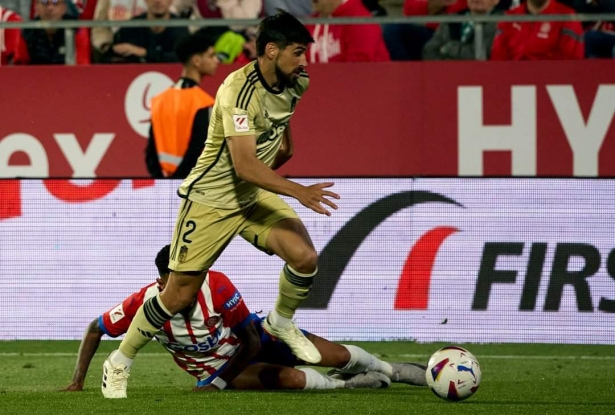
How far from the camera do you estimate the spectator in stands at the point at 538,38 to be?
11.4m

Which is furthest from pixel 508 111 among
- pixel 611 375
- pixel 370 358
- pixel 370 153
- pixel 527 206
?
pixel 370 358

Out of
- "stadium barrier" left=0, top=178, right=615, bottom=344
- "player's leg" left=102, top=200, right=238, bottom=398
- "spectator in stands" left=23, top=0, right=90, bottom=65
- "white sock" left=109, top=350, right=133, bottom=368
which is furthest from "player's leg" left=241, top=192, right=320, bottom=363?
"spectator in stands" left=23, top=0, right=90, bottom=65

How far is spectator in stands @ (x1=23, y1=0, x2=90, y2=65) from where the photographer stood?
39.4 ft

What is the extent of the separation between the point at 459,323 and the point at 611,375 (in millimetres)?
1579

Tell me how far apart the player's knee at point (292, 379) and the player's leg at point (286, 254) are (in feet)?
1.51

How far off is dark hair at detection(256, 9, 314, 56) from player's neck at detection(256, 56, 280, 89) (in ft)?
0.15

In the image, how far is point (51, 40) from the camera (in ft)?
39.5

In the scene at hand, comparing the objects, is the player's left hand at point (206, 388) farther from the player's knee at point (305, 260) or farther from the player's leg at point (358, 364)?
the player's knee at point (305, 260)

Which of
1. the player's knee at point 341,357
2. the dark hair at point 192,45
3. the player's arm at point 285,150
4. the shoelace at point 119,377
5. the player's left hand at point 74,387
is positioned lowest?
the player's left hand at point 74,387

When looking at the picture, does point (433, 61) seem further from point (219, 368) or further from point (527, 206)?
point (219, 368)

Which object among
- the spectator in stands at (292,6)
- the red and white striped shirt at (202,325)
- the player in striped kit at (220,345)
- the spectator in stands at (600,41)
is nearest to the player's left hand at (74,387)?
the player in striped kit at (220,345)

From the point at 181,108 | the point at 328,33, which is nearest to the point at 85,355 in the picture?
the point at 181,108

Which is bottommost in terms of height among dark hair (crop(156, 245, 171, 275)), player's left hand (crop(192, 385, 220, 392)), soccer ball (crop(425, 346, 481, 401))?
player's left hand (crop(192, 385, 220, 392))

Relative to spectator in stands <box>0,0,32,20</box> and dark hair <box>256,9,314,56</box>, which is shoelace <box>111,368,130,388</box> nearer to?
dark hair <box>256,9,314,56</box>
